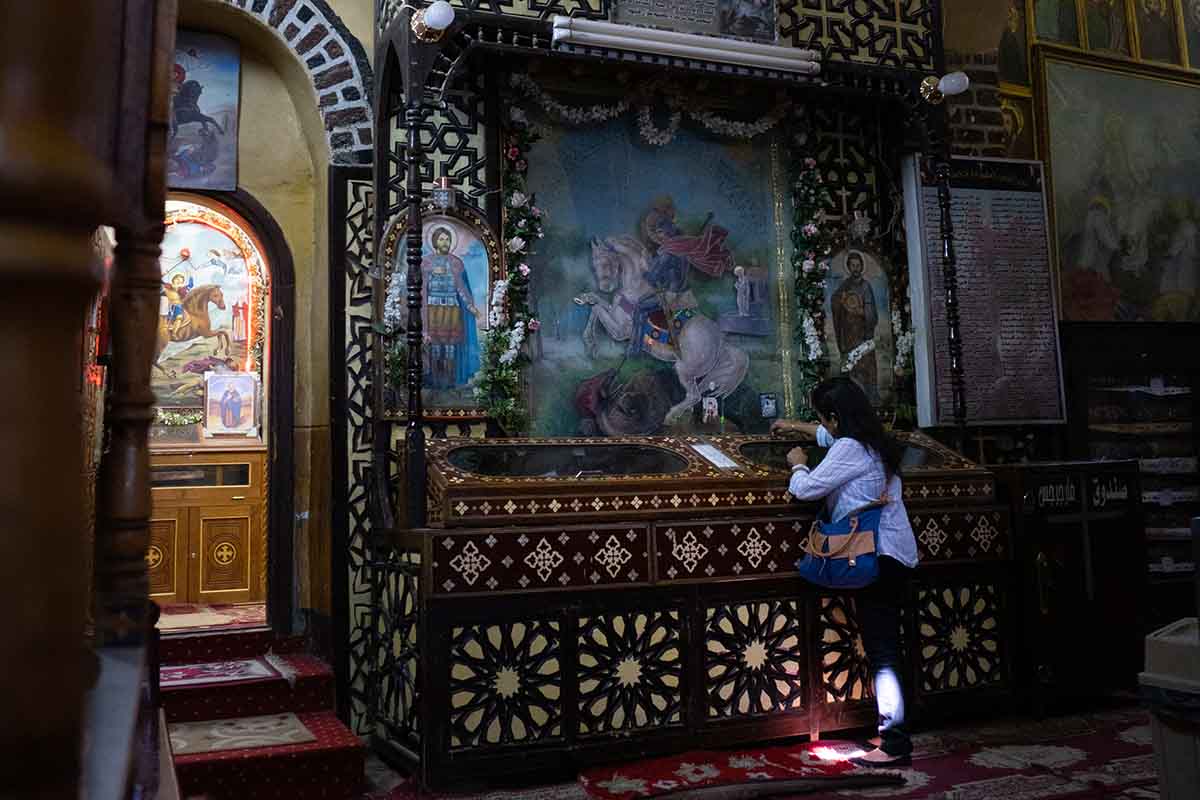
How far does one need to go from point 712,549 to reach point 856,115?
12.1ft

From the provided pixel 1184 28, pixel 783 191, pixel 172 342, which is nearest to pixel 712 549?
pixel 783 191

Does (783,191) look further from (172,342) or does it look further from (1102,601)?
(172,342)

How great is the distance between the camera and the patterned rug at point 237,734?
4414 mm

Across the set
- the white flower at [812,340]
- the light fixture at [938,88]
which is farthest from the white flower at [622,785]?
the light fixture at [938,88]

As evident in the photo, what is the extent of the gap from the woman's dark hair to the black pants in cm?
48

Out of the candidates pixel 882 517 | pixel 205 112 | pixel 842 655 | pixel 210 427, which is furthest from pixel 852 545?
pixel 210 427

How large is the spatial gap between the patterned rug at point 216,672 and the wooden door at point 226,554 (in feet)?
6.21

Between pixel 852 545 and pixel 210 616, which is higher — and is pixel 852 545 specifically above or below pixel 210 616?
above

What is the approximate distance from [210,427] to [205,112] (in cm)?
280

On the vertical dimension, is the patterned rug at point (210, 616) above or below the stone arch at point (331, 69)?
below

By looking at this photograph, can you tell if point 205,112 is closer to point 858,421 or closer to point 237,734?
point 237,734

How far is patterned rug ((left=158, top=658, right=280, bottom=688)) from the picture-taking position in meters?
5.03

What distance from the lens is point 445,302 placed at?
228 inches

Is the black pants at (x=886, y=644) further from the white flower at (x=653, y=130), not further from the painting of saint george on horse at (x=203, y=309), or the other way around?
the painting of saint george on horse at (x=203, y=309)
